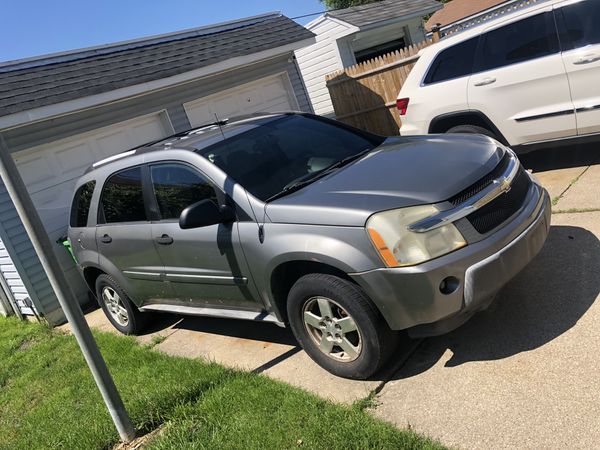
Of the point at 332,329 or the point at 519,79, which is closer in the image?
the point at 332,329

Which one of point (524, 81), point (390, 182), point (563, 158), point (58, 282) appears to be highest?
point (58, 282)

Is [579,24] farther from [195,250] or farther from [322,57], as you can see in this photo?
[322,57]

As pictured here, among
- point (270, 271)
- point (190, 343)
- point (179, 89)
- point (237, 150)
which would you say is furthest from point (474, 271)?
point (179, 89)

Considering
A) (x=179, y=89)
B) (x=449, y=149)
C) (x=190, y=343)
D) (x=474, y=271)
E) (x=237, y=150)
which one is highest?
(x=179, y=89)

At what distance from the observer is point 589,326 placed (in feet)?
10.9

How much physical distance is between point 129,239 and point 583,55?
4756 millimetres

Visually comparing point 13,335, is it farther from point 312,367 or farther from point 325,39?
point 325,39

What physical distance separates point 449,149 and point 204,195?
6.08 ft

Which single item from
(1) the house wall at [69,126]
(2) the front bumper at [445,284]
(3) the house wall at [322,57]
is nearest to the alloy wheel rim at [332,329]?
(2) the front bumper at [445,284]

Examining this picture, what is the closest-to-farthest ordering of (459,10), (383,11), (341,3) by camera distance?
(383,11)
(459,10)
(341,3)

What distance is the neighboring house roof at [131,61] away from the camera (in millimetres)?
7629

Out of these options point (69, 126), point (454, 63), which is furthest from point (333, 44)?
point (454, 63)

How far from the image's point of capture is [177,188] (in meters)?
4.44

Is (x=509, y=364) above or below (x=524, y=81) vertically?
below
